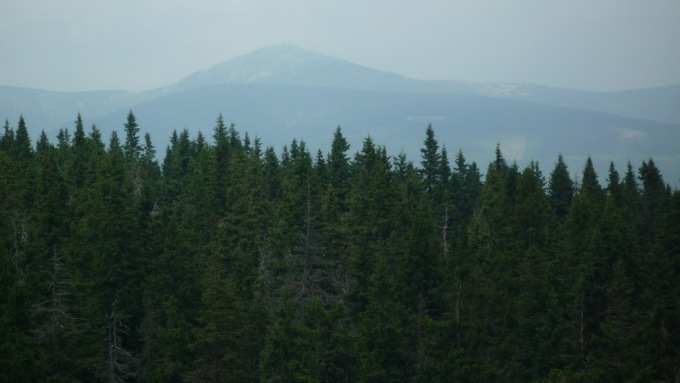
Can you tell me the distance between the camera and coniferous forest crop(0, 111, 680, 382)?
33125mm

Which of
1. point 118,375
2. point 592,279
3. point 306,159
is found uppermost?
point 306,159

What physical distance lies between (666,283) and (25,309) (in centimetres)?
3254

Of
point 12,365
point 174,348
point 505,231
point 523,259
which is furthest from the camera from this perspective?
point 505,231

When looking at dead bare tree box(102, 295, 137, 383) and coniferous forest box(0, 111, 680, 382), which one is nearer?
coniferous forest box(0, 111, 680, 382)

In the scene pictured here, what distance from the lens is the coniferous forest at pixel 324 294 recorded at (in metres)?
33.1

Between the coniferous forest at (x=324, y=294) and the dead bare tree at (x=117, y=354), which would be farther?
the dead bare tree at (x=117, y=354)

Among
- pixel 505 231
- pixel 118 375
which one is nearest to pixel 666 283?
pixel 505 231

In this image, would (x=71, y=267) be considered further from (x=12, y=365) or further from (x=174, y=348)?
(x=12, y=365)

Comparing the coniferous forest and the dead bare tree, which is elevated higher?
the coniferous forest

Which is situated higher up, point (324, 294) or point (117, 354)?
point (324, 294)

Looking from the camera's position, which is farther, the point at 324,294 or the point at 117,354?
the point at 324,294

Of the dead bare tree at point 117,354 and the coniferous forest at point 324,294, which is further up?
the coniferous forest at point 324,294

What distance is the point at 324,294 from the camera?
4362 centimetres

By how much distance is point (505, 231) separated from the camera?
5047 centimetres
